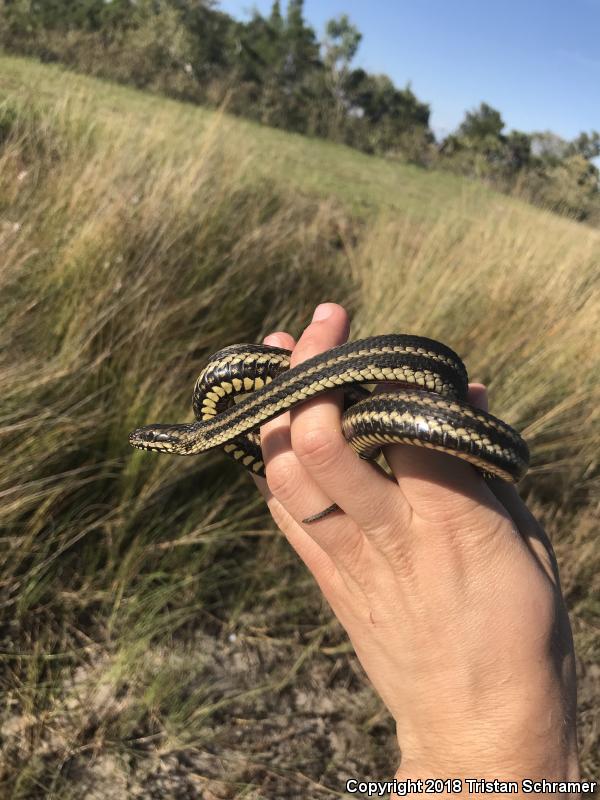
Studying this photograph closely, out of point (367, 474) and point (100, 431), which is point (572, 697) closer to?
point (367, 474)

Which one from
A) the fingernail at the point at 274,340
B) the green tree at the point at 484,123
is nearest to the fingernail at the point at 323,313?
the fingernail at the point at 274,340

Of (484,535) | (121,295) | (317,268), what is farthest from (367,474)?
(317,268)

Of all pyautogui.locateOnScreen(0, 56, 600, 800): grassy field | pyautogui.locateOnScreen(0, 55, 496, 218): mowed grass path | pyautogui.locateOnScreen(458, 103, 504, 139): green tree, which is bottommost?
pyautogui.locateOnScreen(0, 56, 600, 800): grassy field

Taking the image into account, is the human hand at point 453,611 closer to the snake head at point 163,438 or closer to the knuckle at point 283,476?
the knuckle at point 283,476

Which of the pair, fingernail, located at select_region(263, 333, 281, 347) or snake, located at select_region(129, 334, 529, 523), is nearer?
snake, located at select_region(129, 334, 529, 523)

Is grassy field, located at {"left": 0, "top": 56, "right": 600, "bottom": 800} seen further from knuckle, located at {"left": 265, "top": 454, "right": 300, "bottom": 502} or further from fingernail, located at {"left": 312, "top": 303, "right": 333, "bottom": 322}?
fingernail, located at {"left": 312, "top": 303, "right": 333, "bottom": 322}

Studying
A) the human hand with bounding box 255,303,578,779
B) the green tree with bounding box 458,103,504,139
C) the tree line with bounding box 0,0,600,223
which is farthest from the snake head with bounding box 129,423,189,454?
the green tree with bounding box 458,103,504,139

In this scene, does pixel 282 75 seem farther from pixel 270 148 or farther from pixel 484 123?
pixel 270 148

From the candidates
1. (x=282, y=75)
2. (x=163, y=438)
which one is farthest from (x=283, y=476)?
(x=282, y=75)
